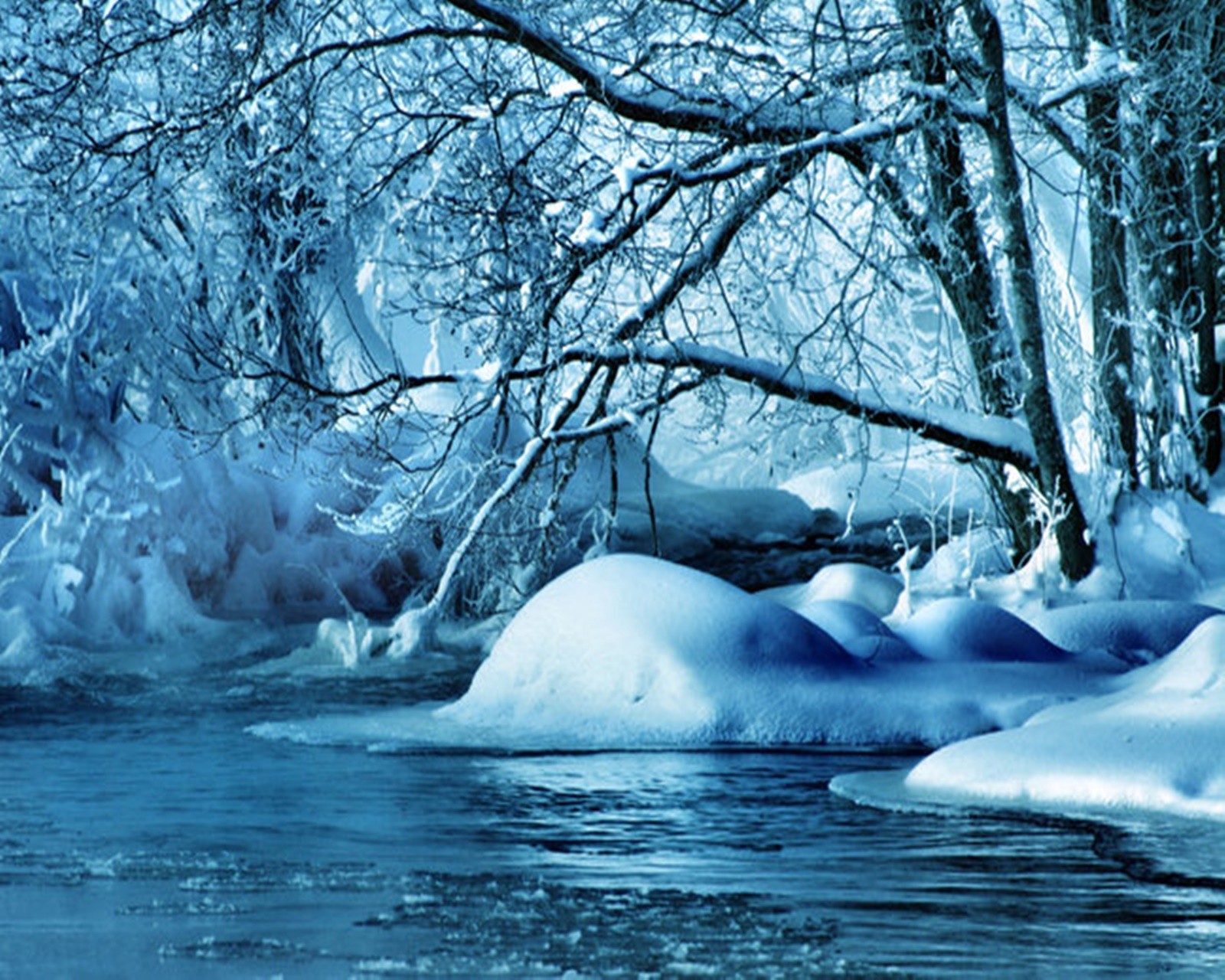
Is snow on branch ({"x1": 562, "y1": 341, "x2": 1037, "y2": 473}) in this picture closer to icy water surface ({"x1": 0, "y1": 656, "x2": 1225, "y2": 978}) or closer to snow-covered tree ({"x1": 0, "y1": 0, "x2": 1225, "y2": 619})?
snow-covered tree ({"x1": 0, "y1": 0, "x2": 1225, "y2": 619})

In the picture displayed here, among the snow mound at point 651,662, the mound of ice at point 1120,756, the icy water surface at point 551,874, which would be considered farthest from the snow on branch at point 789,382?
the mound of ice at point 1120,756

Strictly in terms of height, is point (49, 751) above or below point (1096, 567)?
below

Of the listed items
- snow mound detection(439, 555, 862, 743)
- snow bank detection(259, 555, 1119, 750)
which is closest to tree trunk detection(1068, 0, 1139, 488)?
snow bank detection(259, 555, 1119, 750)

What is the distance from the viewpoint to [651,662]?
10016 mm

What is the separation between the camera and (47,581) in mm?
16844

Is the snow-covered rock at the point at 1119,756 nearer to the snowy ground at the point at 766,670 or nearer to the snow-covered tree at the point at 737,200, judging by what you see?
the snowy ground at the point at 766,670

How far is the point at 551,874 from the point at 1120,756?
Result: 7.86ft

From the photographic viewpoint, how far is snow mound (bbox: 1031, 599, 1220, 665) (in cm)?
1130

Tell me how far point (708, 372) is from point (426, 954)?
715 cm

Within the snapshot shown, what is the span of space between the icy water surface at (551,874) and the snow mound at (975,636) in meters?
1.62

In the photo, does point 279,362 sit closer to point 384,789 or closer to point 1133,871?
point 384,789

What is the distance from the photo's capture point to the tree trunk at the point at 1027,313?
11.0 m

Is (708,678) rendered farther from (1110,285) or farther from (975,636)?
(1110,285)

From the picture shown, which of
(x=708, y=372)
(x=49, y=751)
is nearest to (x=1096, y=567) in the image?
(x=708, y=372)
